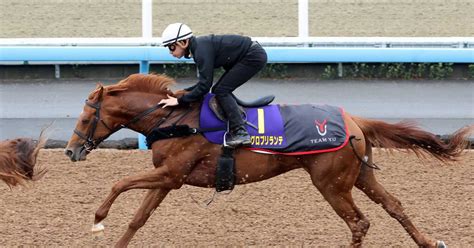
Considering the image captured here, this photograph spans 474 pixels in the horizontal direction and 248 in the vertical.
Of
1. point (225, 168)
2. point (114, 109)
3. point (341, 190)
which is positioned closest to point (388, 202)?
point (341, 190)

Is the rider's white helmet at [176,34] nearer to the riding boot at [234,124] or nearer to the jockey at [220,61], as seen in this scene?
the jockey at [220,61]

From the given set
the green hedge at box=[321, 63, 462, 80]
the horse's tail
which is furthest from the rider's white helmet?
the green hedge at box=[321, 63, 462, 80]

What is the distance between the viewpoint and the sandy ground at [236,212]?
22.5 feet

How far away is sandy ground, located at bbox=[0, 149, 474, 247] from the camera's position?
6.85 metres

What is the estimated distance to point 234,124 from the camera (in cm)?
641

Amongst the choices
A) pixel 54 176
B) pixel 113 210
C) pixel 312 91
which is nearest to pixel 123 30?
pixel 312 91

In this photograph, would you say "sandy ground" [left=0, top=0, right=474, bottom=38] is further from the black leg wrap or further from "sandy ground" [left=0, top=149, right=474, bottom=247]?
the black leg wrap

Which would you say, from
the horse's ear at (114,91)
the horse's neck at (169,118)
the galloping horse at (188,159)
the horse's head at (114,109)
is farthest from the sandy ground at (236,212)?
the horse's ear at (114,91)

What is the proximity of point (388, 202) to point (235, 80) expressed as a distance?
4.77 ft

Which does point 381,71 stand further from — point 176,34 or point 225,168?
point 176,34

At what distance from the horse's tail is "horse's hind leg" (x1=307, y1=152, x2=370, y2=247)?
1.40 feet

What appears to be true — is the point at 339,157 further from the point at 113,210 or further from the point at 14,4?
the point at 14,4

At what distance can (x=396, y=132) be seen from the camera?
22.6 feet

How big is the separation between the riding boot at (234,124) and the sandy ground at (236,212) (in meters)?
0.84
